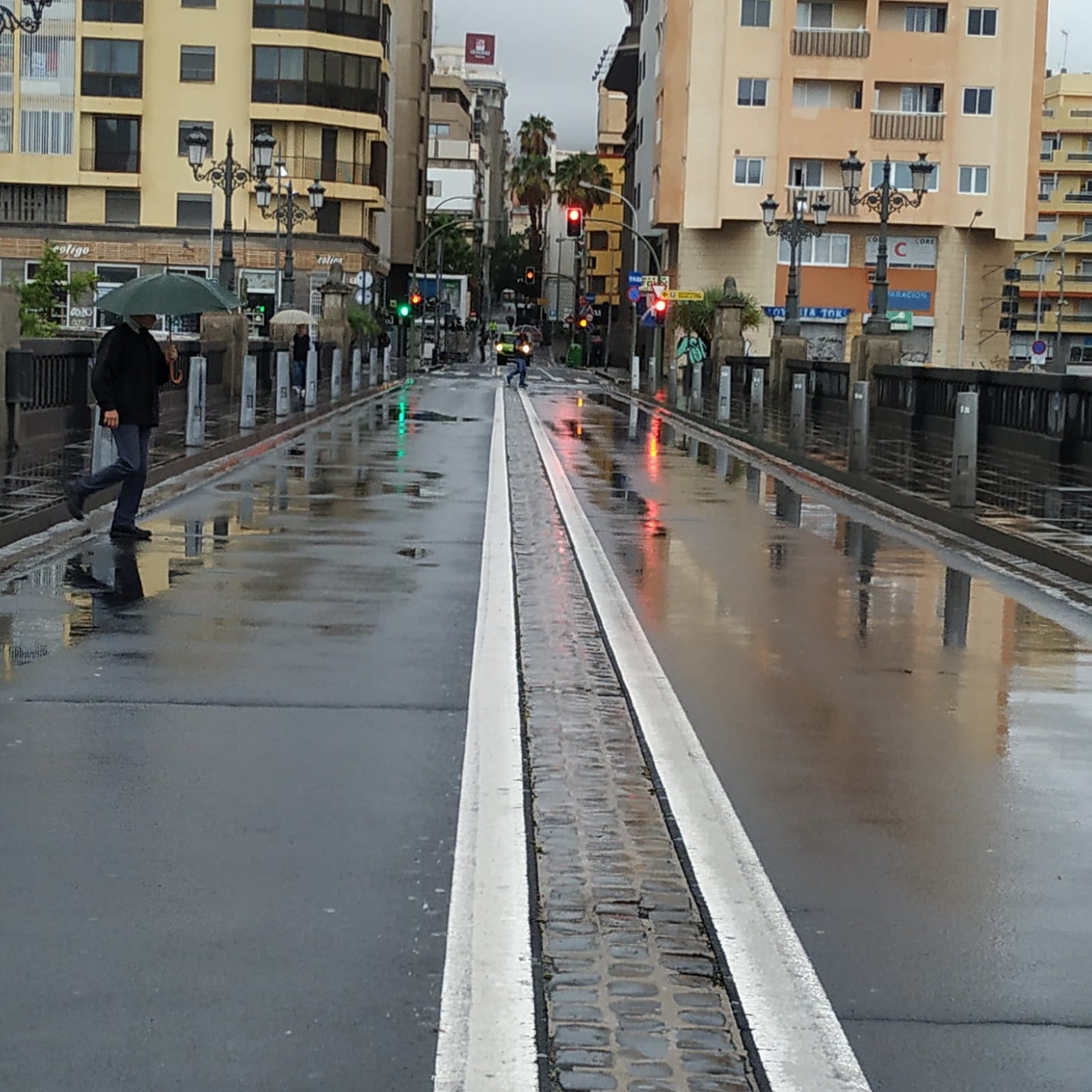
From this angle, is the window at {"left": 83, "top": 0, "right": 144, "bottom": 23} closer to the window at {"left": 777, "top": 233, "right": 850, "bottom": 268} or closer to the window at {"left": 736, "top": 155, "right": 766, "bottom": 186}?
the window at {"left": 736, "top": 155, "right": 766, "bottom": 186}

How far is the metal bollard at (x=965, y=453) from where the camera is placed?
18.7 meters

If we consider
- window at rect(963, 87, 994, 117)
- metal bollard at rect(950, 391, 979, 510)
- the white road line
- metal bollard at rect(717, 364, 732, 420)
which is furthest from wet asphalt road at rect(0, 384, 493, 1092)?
window at rect(963, 87, 994, 117)

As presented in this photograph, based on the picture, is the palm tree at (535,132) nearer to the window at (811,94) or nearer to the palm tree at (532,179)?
the palm tree at (532,179)

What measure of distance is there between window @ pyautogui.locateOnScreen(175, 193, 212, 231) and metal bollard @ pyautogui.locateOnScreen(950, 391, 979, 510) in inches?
2613

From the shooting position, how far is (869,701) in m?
9.21

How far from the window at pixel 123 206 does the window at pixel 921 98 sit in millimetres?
30926

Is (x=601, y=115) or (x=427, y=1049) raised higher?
(x=601, y=115)

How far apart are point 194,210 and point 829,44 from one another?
26415 mm

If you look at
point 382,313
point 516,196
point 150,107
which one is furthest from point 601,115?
point 150,107

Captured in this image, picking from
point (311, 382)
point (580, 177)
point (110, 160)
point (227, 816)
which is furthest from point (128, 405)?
point (580, 177)

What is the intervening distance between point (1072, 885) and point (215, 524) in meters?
11.2

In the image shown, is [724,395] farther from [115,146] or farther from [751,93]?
[115,146]

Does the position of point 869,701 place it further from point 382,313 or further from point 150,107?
point 382,313

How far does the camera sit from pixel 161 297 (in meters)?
17.7
